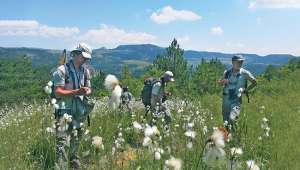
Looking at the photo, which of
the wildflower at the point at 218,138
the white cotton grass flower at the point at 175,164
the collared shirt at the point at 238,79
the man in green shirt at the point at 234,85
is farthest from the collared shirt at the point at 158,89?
the wildflower at the point at 218,138

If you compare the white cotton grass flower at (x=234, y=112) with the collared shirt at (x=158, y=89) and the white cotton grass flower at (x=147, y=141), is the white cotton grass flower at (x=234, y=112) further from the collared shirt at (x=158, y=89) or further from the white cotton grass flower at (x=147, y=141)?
the white cotton grass flower at (x=147, y=141)

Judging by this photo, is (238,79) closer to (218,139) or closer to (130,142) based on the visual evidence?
(130,142)

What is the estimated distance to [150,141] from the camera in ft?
11.5

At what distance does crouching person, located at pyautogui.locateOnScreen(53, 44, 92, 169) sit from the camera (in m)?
6.10

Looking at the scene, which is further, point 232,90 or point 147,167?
point 232,90

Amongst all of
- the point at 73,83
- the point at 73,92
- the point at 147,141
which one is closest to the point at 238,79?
the point at 73,83

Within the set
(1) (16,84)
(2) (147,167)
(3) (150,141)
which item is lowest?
(1) (16,84)

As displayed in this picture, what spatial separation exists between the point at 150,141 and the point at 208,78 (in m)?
65.8

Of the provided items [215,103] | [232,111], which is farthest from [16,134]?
[215,103]

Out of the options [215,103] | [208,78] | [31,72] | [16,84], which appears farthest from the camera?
[31,72]

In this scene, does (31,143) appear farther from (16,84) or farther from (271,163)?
(16,84)

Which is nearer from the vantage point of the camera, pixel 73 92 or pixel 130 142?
pixel 73 92

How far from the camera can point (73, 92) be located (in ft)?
19.7

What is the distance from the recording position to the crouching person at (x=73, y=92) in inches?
240
